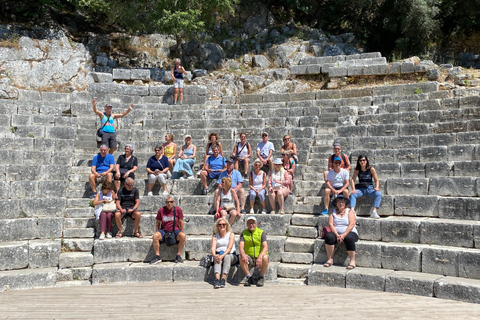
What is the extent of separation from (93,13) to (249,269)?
731 inches

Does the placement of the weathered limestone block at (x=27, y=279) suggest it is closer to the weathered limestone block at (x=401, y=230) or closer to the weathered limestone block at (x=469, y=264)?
the weathered limestone block at (x=401, y=230)

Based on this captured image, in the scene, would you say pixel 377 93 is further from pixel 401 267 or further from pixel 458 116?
pixel 401 267

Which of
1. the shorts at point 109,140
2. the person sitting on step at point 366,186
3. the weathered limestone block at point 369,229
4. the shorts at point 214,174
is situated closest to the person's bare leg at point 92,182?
the shorts at point 109,140

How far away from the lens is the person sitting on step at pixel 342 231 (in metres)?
6.69

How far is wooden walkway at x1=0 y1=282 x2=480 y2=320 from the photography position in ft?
17.0

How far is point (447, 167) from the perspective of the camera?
809 centimetres

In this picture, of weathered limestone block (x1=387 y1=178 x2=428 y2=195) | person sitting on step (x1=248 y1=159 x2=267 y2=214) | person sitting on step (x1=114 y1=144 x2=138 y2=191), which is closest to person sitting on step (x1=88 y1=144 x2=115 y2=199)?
person sitting on step (x1=114 y1=144 x2=138 y2=191)

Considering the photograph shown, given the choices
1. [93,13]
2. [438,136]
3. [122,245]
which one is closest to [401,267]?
[438,136]

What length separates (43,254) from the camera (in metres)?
7.23

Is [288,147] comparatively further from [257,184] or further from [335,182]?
[335,182]

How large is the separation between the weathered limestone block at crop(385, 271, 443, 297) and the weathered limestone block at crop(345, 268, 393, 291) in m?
0.08

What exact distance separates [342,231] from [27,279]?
4.98m

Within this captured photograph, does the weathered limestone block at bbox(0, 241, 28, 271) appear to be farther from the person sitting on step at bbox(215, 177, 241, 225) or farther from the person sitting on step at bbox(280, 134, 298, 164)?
the person sitting on step at bbox(280, 134, 298, 164)

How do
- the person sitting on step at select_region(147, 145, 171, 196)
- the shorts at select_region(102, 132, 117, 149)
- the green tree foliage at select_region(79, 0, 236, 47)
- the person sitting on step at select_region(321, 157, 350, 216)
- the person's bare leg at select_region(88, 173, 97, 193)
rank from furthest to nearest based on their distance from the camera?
the green tree foliage at select_region(79, 0, 236, 47), the shorts at select_region(102, 132, 117, 149), the person sitting on step at select_region(147, 145, 171, 196), the person's bare leg at select_region(88, 173, 97, 193), the person sitting on step at select_region(321, 157, 350, 216)
